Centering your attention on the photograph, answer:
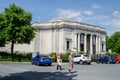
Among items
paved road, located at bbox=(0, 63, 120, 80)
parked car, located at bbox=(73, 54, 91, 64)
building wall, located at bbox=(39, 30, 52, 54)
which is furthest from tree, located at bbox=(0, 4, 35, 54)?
paved road, located at bbox=(0, 63, 120, 80)

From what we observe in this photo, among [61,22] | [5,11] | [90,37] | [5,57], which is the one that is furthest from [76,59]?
[90,37]

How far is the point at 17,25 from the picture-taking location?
54750 millimetres

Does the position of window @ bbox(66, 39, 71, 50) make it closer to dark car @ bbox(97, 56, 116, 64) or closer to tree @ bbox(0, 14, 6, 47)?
dark car @ bbox(97, 56, 116, 64)

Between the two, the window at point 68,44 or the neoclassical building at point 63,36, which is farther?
the window at point 68,44

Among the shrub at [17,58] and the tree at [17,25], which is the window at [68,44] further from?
the shrub at [17,58]

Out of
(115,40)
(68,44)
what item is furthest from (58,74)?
(115,40)

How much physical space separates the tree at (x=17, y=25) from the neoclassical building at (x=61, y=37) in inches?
652

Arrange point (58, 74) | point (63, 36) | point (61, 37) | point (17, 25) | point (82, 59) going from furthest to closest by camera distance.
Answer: point (61, 37) < point (63, 36) < point (17, 25) < point (82, 59) < point (58, 74)

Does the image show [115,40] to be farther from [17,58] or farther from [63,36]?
[17,58]

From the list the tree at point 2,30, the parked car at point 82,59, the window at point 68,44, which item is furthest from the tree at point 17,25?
the window at point 68,44

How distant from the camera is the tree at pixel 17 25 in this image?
53719mm

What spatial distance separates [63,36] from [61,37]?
74 cm

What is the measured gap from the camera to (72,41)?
7250cm

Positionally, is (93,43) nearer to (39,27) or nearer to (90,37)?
(90,37)
